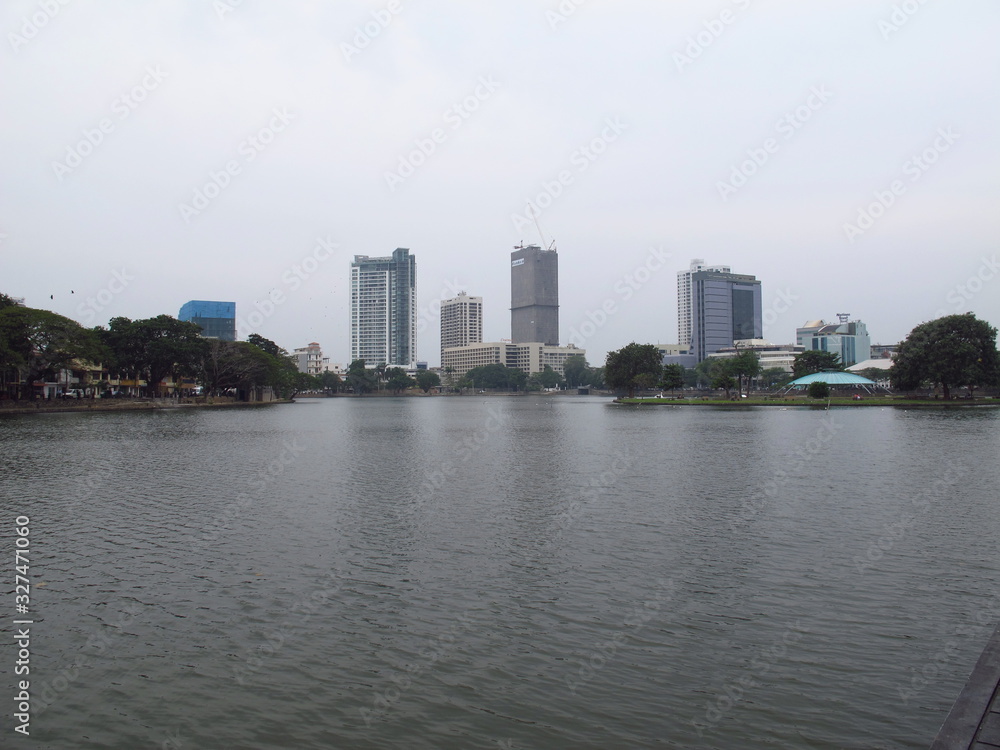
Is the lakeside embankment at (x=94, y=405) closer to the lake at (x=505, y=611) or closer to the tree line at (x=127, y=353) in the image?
the tree line at (x=127, y=353)

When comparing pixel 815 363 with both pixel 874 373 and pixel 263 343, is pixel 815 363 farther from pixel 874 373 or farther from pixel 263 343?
pixel 263 343

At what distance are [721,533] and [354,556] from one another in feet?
24.2

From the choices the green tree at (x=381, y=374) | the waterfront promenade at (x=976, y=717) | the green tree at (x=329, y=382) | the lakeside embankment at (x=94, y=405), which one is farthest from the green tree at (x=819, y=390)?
the green tree at (x=381, y=374)

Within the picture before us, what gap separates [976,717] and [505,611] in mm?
5565

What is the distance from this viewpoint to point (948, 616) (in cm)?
920

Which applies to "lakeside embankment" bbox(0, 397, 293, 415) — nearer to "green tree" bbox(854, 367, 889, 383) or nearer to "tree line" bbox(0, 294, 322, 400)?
"tree line" bbox(0, 294, 322, 400)

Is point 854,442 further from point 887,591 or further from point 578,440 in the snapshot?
point 887,591

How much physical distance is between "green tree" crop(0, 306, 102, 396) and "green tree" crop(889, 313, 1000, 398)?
85666mm

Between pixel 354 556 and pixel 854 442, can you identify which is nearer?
pixel 354 556

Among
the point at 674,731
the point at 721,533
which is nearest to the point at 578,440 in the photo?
the point at 721,533

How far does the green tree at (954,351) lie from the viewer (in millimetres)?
69750

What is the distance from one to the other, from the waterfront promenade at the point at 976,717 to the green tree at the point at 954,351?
247 ft

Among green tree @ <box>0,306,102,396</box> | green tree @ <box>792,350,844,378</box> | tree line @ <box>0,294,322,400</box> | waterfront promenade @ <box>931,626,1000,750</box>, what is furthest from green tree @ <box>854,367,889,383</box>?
waterfront promenade @ <box>931,626,1000,750</box>

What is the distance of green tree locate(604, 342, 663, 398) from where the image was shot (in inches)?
4208
